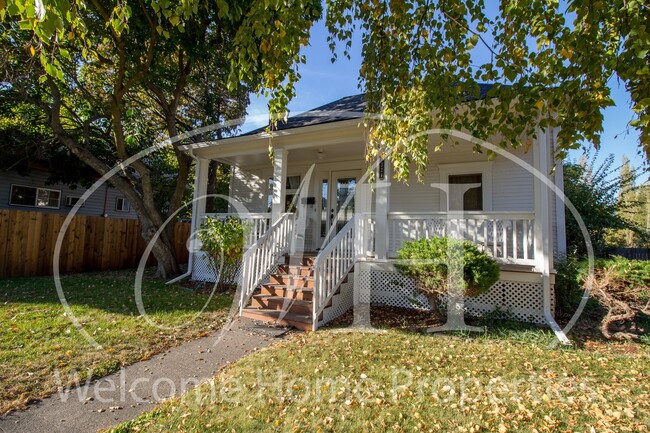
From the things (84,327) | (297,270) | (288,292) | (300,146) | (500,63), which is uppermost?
(300,146)

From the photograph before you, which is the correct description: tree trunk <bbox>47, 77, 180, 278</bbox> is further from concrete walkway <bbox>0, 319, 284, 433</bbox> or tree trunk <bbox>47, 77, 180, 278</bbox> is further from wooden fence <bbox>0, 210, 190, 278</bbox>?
concrete walkway <bbox>0, 319, 284, 433</bbox>

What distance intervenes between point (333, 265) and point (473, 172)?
4166 mm

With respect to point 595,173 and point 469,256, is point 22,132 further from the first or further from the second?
point 595,173

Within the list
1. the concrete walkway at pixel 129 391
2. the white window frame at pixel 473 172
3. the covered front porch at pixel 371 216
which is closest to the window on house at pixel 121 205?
the covered front porch at pixel 371 216

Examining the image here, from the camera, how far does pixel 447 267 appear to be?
486cm

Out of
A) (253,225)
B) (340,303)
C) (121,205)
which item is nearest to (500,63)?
(340,303)

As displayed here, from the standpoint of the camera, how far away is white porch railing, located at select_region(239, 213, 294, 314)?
604cm

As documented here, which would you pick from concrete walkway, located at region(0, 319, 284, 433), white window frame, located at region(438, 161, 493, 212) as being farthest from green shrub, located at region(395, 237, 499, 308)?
white window frame, located at region(438, 161, 493, 212)

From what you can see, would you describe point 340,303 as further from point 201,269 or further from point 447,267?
point 201,269

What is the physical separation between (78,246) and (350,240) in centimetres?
851

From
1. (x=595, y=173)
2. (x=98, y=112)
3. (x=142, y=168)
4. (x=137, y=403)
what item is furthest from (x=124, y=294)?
(x=595, y=173)

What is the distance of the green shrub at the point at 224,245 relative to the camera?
7168mm

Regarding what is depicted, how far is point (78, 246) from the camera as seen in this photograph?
969 centimetres

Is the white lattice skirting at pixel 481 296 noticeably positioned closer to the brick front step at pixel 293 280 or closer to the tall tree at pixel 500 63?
the brick front step at pixel 293 280
